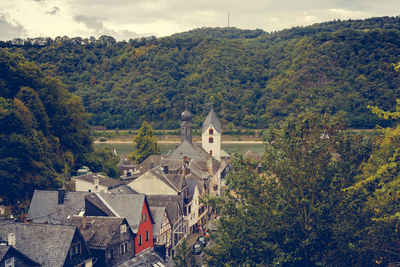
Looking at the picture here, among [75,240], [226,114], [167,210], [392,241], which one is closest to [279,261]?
[392,241]

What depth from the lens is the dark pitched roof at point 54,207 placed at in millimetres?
32500

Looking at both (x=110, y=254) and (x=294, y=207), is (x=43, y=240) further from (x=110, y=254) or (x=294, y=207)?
(x=294, y=207)

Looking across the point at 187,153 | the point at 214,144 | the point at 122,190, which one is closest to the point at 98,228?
the point at 122,190

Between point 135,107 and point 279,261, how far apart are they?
12401 cm

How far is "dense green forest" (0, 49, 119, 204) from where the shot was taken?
40.8 metres

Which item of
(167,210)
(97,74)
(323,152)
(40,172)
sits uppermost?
(97,74)

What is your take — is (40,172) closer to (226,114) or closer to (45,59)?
(226,114)

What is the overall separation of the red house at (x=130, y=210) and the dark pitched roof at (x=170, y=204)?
4.75 m

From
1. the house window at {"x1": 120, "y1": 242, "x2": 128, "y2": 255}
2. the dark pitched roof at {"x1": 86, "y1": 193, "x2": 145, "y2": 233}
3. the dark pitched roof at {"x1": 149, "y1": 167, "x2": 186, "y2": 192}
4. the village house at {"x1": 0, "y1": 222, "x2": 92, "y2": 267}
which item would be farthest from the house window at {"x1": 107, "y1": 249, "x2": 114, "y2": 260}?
the dark pitched roof at {"x1": 149, "y1": 167, "x2": 186, "y2": 192}

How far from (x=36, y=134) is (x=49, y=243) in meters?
22.5

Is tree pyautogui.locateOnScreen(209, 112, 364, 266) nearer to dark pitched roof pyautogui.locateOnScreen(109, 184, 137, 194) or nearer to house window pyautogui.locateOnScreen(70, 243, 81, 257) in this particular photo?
house window pyautogui.locateOnScreen(70, 243, 81, 257)

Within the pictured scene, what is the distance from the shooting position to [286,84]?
134m

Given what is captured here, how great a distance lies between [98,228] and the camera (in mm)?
27656

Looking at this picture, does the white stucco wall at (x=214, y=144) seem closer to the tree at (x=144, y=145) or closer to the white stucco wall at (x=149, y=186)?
the tree at (x=144, y=145)
